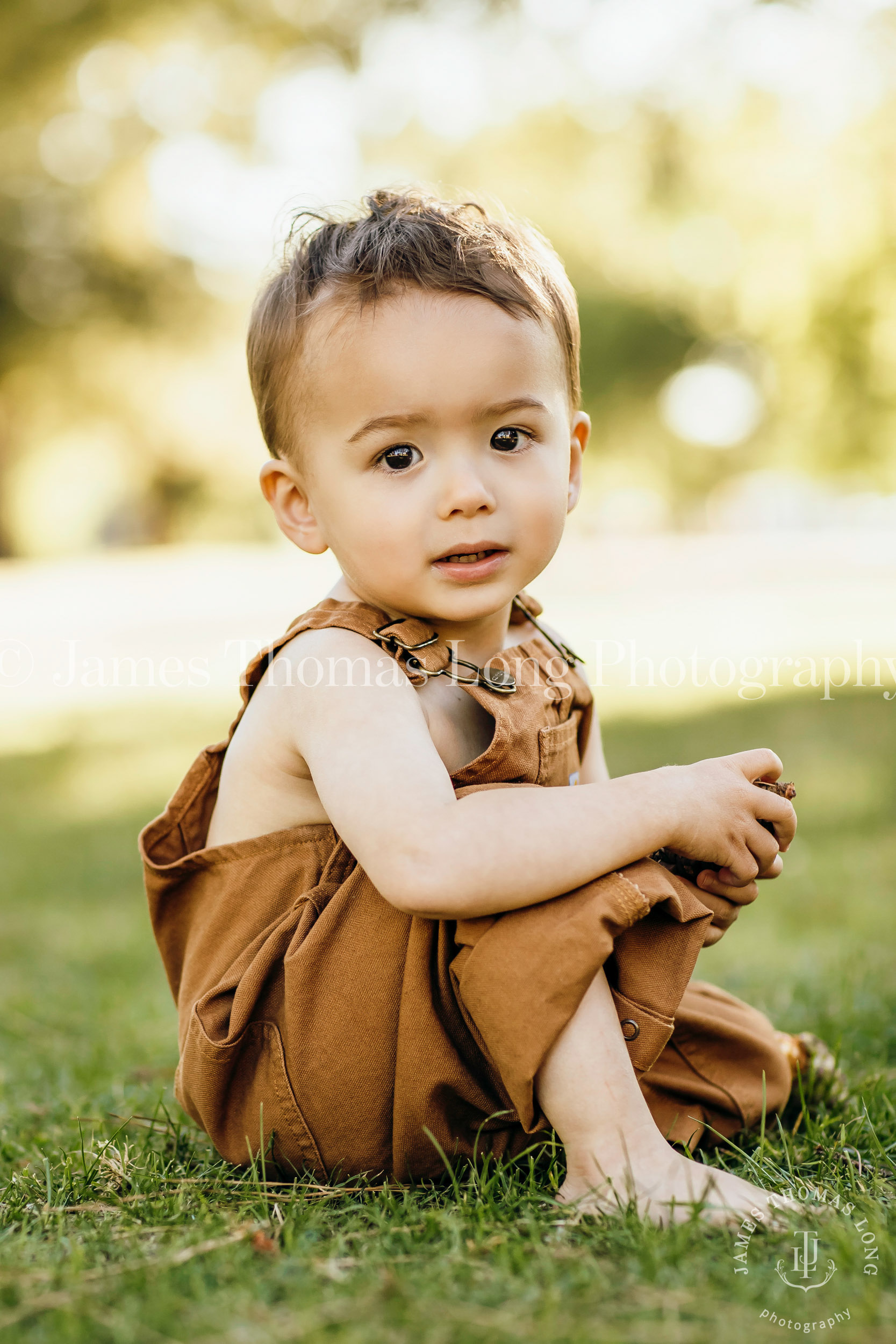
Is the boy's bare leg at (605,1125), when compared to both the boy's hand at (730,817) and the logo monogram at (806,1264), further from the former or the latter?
the boy's hand at (730,817)

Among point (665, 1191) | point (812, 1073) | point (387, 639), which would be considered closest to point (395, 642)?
point (387, 639)

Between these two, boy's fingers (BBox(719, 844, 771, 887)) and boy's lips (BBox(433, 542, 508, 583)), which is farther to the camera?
boy's lips (BBox(433, 542, 508, 583))

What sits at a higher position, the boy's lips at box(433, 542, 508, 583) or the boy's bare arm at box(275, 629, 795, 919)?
the boy's lips at box(433, 542, 508, 583)

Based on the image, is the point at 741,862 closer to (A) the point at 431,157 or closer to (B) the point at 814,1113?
(B) the point at 814,1113

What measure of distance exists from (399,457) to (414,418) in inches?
2.8

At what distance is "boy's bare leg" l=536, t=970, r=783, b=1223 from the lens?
1.50m

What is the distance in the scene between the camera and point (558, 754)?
1.91 metres

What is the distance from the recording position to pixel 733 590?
50.7 feet

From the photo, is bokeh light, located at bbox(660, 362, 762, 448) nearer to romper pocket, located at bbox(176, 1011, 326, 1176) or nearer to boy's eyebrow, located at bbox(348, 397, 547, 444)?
boy's eyebrow, located at bbox(348, 397, 547, 444)

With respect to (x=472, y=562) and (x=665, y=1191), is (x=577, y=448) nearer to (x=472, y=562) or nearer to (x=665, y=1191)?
(x=472, y=562)

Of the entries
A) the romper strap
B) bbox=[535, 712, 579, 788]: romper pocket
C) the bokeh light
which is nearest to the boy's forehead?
the romper strap

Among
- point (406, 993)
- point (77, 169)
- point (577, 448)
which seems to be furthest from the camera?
point (77, 169)

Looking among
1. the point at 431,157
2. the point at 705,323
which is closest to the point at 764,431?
the point at 705,323

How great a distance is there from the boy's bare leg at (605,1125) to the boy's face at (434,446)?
644mm
